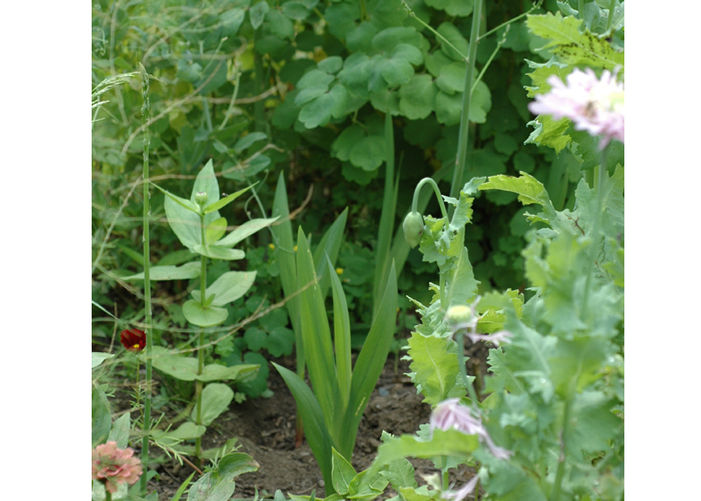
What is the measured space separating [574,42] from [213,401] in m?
0.98

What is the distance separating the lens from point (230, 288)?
149cm

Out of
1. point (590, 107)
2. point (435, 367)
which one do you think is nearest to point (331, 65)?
point (435, 367)

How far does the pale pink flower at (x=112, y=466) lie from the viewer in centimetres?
99

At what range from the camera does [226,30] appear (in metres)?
1.97

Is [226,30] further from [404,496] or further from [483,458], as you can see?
[483,458]

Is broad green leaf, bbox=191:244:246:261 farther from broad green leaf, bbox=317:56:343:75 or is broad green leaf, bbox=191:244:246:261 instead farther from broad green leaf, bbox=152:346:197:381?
broad green leaf, bbox=317:56:343:75

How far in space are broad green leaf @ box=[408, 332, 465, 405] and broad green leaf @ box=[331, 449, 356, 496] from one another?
0.74ft

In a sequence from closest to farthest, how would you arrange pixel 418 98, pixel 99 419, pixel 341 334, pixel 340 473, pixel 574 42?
pixel 574 42 < pixel 99 419 < pixel 340 473 < pixel 341 334 < pixel 418 98

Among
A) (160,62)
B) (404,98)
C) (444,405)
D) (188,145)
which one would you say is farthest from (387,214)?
(444,405)

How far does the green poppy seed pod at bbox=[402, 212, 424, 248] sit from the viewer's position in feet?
3.17

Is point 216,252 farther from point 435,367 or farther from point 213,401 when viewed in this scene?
point 435,367

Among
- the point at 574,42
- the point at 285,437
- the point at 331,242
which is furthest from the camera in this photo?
the point at 285,437

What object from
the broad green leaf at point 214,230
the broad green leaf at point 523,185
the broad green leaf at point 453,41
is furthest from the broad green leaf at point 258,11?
the broad green leaf at point 523,185
